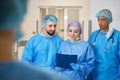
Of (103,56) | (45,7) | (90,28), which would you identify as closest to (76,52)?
(103,56)

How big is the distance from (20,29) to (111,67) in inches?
86.8

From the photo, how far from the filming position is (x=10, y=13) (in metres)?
0.57

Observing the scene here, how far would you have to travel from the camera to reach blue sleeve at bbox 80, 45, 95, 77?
2.56 metres

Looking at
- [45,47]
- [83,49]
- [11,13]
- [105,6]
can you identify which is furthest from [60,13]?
[11,13]

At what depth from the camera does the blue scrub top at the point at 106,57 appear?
2676 mm

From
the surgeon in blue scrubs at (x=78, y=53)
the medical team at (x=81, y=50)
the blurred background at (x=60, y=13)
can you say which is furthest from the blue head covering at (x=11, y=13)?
the blurred background at (x=60, y=13)

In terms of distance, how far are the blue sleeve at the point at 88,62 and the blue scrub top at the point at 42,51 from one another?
329mm

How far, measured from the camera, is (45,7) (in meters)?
4.95

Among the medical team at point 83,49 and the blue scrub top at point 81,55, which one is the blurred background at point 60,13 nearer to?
the medical team at point 83,49

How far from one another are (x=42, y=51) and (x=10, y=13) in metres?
2.10

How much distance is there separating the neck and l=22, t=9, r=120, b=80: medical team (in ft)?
6.57

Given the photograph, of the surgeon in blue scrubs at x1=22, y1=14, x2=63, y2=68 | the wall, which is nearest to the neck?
the surgeon in blue scrubs at x1=22, y1=14, x2=63, y2=68

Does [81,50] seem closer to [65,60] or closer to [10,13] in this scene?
[65,60]

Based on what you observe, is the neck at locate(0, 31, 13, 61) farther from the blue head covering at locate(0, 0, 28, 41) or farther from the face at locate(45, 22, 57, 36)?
the face at locate(45, 22, 57, 36)
